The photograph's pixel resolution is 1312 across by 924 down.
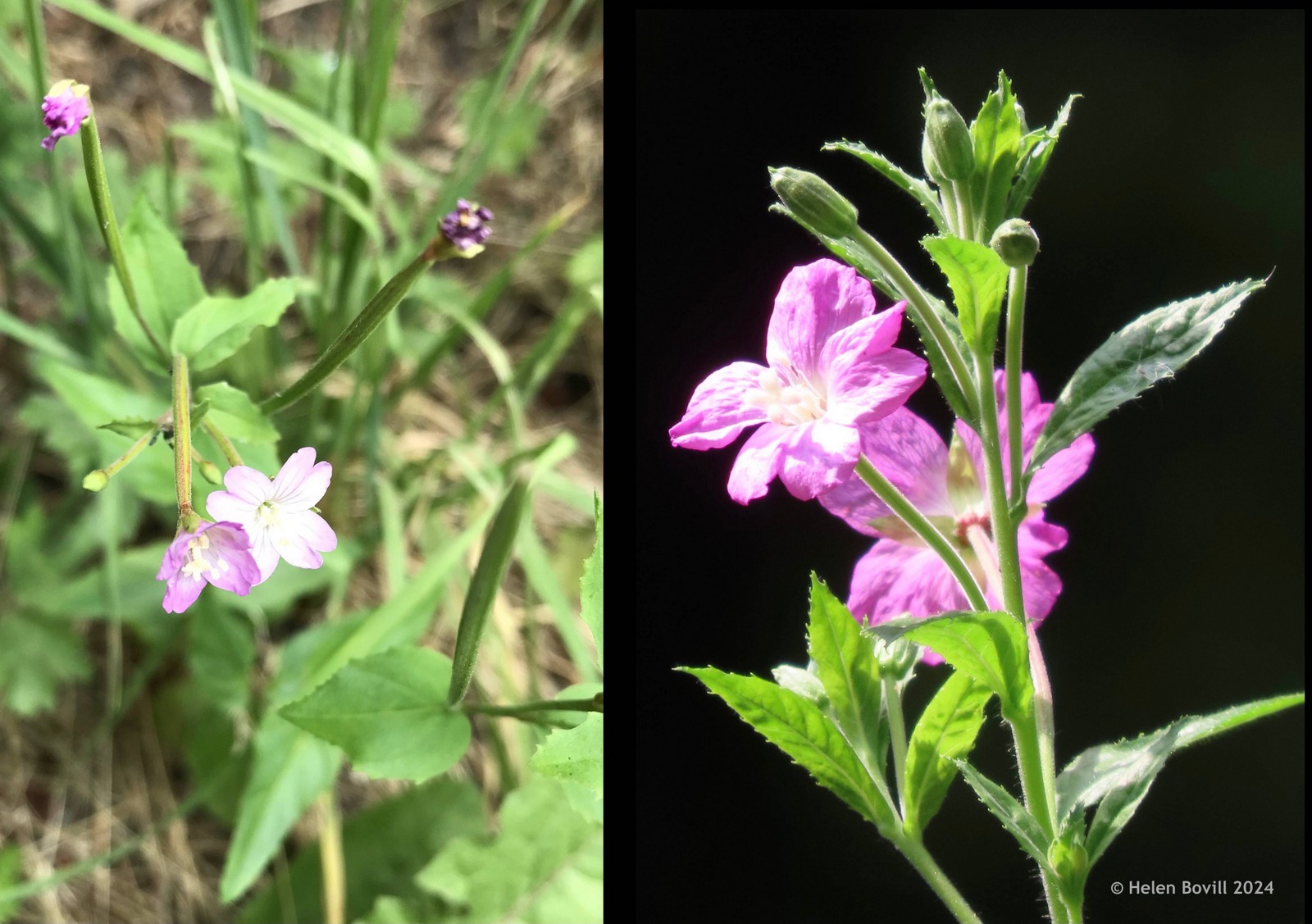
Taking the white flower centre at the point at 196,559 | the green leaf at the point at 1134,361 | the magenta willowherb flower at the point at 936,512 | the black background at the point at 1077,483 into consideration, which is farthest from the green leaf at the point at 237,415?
the green leaf at the point at 1134,361

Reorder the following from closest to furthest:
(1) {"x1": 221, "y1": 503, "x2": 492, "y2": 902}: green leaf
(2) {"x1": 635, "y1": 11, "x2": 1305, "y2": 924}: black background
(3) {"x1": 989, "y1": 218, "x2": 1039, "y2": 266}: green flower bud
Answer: (3) {"x1": 989, "y1": 218, "x2": 1039, "y2": 266}: green flower bud, (2) {"x1": 635, "y1": 11, "x2": 1305, "y2": 924}: black background, (1) {"x1": 221, "y1": 503, "x2": 492, "y2": 902}: green leaf

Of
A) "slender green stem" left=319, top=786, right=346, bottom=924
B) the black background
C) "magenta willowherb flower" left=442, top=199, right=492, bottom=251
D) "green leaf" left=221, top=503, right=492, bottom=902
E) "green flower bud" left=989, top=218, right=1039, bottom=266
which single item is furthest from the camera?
"slender green stem" left=319, top=786, right=346, bottom=924

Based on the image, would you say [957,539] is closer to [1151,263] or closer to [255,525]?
[1151,263]

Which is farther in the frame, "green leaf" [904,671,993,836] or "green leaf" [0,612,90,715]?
"green leaf" [0,612,90,715]

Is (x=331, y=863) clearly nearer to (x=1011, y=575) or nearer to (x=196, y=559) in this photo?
(x=196, y=559)

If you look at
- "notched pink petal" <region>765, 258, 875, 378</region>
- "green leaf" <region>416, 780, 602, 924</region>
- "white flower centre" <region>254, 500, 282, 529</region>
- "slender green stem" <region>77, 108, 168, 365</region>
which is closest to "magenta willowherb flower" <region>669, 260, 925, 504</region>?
"notched pink petal" <region>765, 258, 875, 378</region>

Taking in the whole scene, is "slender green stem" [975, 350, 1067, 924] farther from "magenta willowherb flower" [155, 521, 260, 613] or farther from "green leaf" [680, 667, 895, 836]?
"magenta willowherb flower" [155, 521, 260, 613]

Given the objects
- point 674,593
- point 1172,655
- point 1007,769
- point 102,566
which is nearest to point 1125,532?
point 1172,655

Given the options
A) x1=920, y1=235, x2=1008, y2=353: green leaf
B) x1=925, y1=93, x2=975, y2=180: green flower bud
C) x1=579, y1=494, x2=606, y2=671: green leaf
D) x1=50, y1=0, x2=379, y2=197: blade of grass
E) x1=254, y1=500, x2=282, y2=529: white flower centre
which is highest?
x1=50, y1=0, x2=379, y2=197: blade of grass

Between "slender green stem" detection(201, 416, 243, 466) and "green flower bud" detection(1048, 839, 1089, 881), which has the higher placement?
"slender green stem" detection(201, 416, 243, 466)
